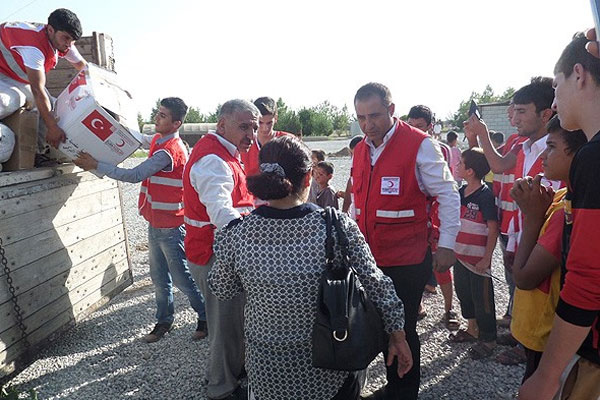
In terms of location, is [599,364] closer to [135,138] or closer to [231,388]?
[231,388]

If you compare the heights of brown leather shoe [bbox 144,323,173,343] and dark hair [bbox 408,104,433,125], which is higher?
dark hair [bbox 408,104,433,125]

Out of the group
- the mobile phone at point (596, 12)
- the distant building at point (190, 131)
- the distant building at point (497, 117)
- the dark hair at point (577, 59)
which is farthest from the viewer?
the distant building at point (190, 131)

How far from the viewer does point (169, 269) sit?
3.87 meters

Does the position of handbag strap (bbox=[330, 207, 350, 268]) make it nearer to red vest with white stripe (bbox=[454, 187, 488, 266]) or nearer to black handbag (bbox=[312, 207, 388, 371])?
black handbag (bbox=[312, 207, 388, 371])

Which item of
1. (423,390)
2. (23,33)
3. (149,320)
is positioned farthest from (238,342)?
(23,33)

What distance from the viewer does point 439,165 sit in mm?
2516

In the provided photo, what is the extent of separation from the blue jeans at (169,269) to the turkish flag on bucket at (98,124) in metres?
1.00

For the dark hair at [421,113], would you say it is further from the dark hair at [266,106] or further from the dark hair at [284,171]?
the dark hair at [284,171]

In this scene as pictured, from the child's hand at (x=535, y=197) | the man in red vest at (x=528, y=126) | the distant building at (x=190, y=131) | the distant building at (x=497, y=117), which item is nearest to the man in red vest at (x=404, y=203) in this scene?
the man in red vest at (x=528, y=126)

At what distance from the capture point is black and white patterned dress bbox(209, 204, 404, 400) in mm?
1622

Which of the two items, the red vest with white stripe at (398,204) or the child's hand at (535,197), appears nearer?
the child's hand at (535,197)

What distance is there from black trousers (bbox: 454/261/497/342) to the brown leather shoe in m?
2.86

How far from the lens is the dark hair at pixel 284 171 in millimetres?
1625

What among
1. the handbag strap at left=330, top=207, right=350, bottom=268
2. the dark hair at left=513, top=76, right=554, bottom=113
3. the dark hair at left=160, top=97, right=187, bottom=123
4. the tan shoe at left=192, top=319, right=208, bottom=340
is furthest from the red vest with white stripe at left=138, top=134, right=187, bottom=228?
the dark hair at left=513, top=76, right=554, bottom=113
